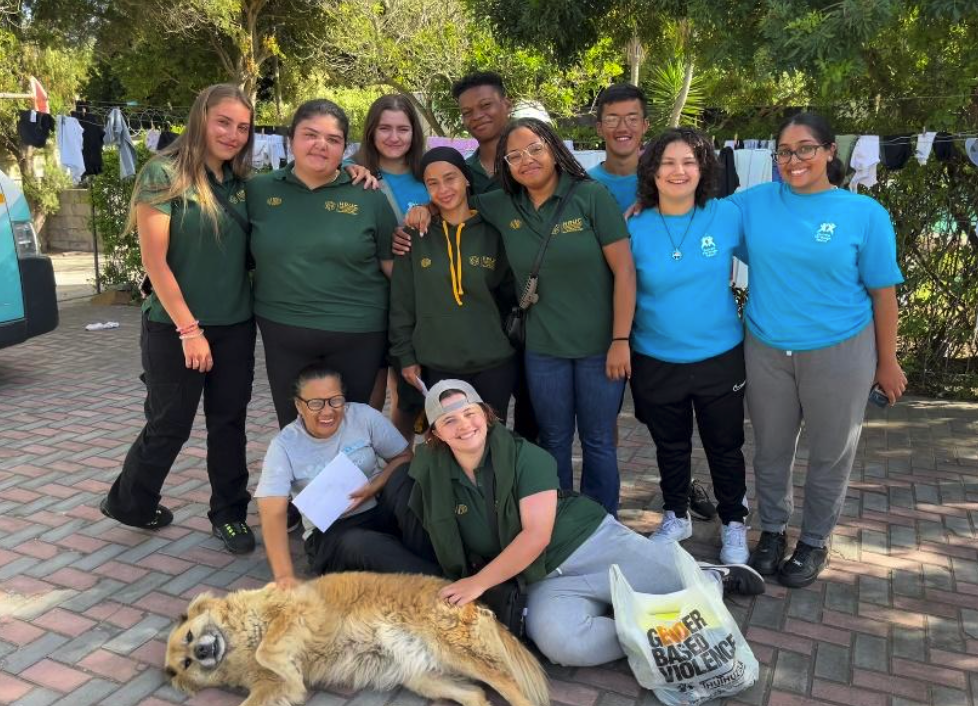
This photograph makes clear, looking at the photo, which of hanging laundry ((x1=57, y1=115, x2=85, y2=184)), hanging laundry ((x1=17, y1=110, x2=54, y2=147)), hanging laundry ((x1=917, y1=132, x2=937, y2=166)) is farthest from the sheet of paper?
hanging laundry ((x1=17, y1=110, x2=54, y2=147))

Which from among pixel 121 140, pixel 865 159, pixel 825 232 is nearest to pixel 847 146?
pixel 865 159

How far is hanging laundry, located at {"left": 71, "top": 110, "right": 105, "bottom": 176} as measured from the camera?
32.3 ft

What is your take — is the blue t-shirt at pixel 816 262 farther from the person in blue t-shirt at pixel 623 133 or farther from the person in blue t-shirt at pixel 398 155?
the person in blue t-shirt at pixel 398 155

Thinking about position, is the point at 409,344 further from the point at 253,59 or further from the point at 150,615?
the point at 253,59

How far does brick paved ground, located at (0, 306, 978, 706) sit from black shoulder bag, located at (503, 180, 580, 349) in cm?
136

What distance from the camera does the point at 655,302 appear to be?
3414 mm

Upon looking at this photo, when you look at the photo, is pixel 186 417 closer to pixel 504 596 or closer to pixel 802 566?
pixel 504 596

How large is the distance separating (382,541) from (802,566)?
1.83m

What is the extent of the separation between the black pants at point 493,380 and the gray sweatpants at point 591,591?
72 cm

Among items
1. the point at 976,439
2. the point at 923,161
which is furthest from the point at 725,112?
the point at 976,439

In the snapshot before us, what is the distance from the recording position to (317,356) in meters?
3.59

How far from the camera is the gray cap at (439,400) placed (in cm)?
296

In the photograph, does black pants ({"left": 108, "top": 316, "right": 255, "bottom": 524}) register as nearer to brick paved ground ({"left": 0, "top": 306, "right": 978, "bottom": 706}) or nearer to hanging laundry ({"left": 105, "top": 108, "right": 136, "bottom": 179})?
brick paved ground ({"left": 0, "top": 306, "right": 978, "bottom": 706})

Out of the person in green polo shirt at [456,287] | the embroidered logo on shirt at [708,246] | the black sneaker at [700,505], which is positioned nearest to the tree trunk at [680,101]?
the black sneaker at [700,505]
